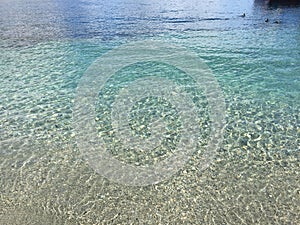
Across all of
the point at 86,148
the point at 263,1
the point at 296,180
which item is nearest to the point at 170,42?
the point at 86,148

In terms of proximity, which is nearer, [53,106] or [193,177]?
[193,177]

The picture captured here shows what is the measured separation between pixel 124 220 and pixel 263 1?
38270 mm

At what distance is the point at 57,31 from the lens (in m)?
23.2

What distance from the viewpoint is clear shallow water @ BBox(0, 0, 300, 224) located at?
614cm

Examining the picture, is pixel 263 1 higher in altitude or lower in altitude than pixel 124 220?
higher

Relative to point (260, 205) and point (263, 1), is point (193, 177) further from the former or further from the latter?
point (263, 1)

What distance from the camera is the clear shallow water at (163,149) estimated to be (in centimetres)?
614

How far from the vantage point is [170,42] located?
18891mm

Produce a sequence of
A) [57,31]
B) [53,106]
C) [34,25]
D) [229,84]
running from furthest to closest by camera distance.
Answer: [34,25] → [57,31] → [229,84] → [53,106]

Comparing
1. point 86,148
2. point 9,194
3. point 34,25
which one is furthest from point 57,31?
point 9,194

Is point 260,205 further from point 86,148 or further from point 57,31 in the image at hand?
point 57,31

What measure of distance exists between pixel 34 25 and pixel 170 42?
13.0 metres

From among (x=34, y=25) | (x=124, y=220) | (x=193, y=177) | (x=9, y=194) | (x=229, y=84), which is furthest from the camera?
(x=34, y=25)

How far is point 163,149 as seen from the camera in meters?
8.23
